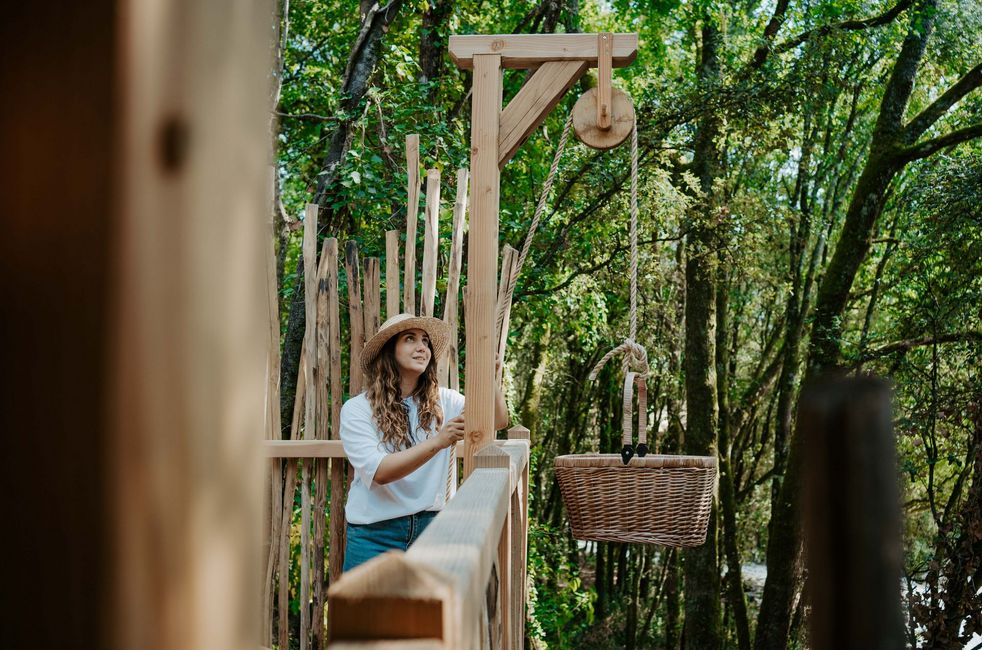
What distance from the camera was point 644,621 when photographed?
12172 mm

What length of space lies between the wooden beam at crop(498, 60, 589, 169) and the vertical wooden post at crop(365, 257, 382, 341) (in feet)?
4.55

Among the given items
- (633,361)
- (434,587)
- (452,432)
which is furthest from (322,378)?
(434,587)

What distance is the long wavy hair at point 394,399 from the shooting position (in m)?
3.50

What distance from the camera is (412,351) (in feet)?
12.0

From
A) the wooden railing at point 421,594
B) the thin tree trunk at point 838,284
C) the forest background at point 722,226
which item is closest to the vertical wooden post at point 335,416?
the forest background at point 722,226

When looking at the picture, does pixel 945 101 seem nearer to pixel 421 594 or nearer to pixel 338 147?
pixel 338 147

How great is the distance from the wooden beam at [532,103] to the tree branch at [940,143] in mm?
6084

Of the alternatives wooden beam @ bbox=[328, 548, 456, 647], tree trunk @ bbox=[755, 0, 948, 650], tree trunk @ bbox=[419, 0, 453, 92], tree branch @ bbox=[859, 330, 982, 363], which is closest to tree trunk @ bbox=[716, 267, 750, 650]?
tree trunk @ bbox=[755, 0, 948, 650]

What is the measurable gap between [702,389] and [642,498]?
19.7 ft

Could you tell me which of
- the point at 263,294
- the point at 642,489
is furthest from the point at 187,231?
the point at 642,489

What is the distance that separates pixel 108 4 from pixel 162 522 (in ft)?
0.92

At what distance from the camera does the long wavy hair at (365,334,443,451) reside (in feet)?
11.5

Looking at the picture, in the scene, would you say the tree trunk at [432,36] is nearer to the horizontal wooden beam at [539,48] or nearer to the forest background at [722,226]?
the forest background at [722,226]

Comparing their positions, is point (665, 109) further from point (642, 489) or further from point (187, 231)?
point (187, 231)
